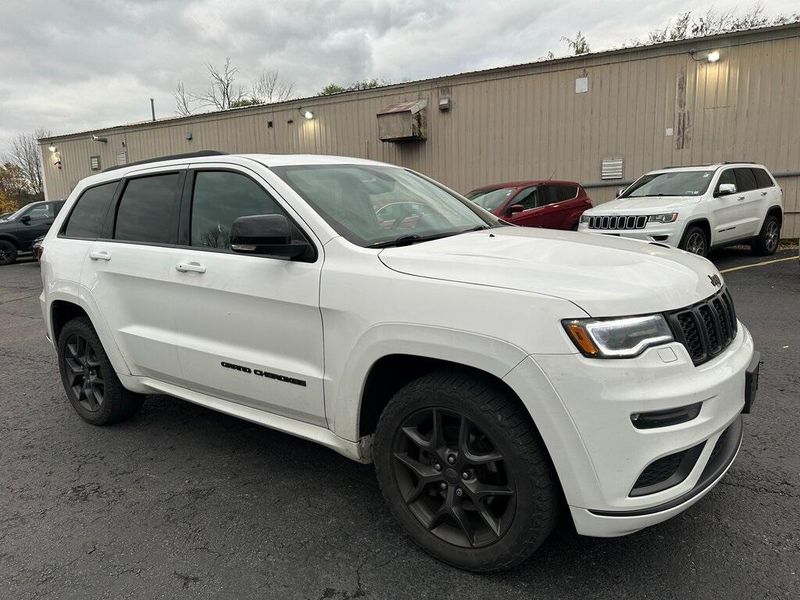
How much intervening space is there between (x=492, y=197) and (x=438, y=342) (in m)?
8.97

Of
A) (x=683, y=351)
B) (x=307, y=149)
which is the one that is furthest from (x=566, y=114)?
(x=683, y=351)

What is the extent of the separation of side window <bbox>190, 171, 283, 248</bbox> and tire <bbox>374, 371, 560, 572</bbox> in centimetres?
129

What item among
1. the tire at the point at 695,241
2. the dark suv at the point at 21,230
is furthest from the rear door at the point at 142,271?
the dark suv at the point at 21,230

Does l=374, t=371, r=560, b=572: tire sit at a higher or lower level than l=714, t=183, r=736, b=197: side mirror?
lower

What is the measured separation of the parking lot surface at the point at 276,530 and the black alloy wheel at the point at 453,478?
0.58 feet

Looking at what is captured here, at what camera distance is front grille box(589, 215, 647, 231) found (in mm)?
8477

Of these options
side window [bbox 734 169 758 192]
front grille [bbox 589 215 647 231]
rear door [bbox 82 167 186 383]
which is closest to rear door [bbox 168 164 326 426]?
rear door [bbox 82 167 186 383]

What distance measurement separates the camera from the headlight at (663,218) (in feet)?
27.3

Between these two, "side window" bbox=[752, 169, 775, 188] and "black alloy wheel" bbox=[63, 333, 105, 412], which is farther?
"side window" bbox=[752, 169, 775, 188]

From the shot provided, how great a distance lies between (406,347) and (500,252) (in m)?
0.60

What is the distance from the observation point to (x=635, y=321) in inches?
75.5

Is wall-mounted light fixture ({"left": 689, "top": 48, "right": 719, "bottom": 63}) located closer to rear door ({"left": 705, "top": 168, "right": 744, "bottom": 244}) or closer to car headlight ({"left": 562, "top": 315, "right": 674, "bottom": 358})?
rear door ({"left": 705, "top": 168, "right": 744, "bottom": 244})

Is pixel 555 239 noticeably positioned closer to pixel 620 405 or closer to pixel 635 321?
pixel 635 321

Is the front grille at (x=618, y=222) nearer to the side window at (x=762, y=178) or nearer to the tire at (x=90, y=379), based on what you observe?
the side window at (x=762, y=178)
